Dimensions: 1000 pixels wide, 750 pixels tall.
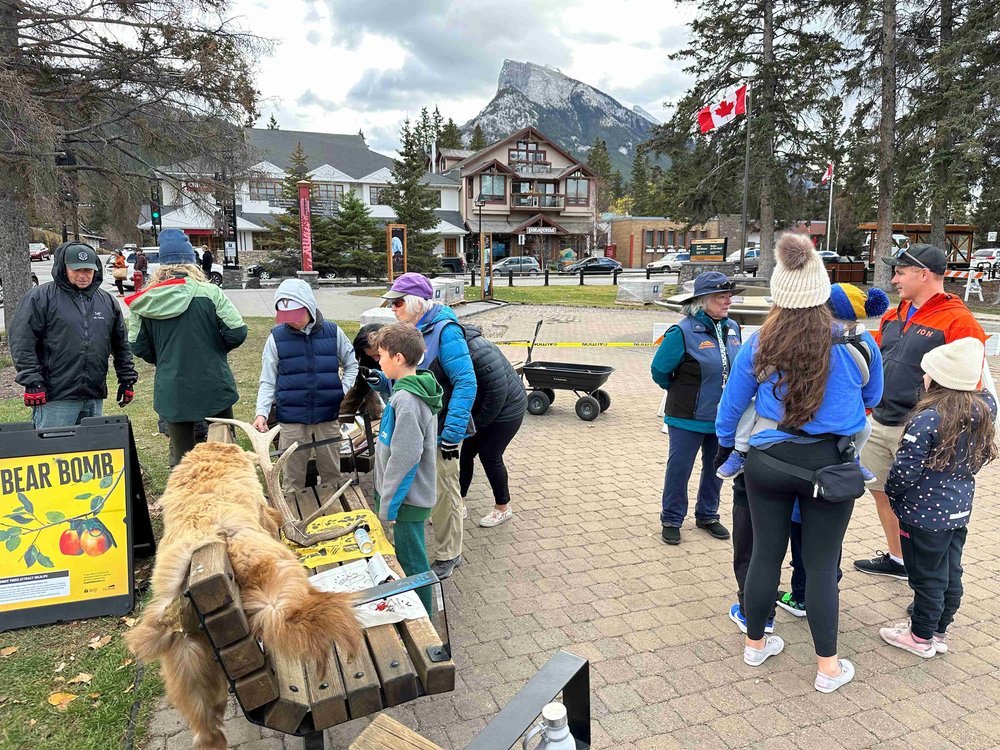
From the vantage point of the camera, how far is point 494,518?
5.00 meters

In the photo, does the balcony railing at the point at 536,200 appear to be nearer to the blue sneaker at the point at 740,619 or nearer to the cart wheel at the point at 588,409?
the cart wheel at the point at 588,409

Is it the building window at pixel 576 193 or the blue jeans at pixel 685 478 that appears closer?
the blue jeans at pixel 685 478

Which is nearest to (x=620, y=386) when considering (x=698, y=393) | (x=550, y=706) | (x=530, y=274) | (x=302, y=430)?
(x=698, y=393)

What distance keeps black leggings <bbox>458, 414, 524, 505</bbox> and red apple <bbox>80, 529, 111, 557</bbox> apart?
2084mm

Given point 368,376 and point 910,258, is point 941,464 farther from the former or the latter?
point 368,376

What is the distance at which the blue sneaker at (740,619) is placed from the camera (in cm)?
347

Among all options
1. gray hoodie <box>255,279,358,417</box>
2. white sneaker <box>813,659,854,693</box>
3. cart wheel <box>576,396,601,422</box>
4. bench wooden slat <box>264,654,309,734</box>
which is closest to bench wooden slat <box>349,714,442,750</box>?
bench wooden slat <box>264,654,309,734</box>

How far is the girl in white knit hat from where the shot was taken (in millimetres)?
3088

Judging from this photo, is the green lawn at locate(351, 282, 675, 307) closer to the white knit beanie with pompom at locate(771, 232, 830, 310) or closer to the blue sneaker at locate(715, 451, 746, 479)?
the blue sneaker at locate(715, 451, 746, 479)

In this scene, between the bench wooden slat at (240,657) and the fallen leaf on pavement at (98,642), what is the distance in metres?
1.85

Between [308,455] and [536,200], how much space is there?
Result: 5650 centimetres

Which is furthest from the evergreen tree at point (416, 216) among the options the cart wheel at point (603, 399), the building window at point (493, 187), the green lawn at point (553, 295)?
the cart wheel at point (603, 399)

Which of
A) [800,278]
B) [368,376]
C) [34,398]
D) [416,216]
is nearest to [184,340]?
[34,398]

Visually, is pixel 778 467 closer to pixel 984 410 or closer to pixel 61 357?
pixel 984 410
